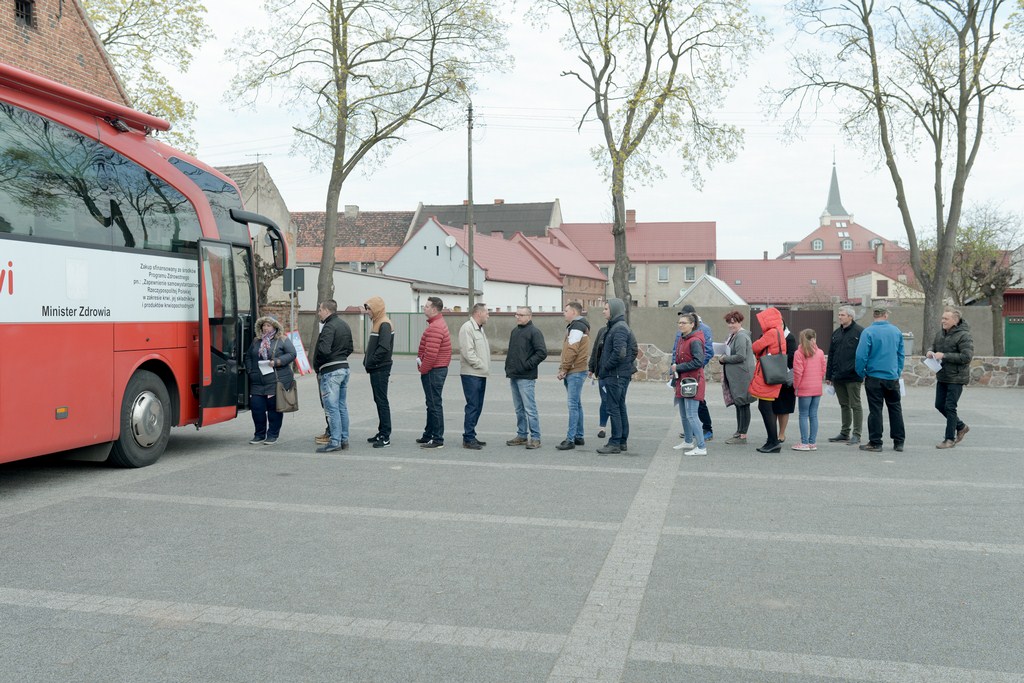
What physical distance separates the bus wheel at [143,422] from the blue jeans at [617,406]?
5049mm

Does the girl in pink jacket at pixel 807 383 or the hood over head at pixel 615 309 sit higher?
the hood over head at pixel 615 309

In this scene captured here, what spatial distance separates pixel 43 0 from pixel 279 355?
11625 millimetres

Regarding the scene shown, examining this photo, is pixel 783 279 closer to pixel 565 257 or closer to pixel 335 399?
pixel 565 257

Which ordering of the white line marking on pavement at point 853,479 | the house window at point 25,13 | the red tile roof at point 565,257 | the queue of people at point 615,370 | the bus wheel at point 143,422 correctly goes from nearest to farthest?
the white line marking on pavement at point 853,479 < the bus wheel at point 143,422 < the queue of people at point 615,370 < the house window at point 25,13 < the red tile roof at point 565,257

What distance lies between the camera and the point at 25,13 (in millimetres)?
17391

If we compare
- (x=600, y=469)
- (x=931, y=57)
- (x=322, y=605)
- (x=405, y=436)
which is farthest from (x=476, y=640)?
(x=931, y=57)

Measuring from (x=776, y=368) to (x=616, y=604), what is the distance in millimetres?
6281

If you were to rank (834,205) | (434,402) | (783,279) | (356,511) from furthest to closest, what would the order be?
(834,205) → (783,279) → (434,402) → (356,511)

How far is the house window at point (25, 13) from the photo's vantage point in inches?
674

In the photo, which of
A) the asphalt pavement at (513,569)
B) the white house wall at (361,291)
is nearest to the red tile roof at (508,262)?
the white house wall at (361,291)

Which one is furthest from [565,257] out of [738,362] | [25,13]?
[738,362]

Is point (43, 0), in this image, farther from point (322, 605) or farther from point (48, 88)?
point (322, 605)

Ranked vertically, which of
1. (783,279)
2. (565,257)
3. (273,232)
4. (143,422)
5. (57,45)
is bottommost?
(143,422)

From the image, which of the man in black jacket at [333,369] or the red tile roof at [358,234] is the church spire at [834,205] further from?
the man in black jacket at [333,369]
